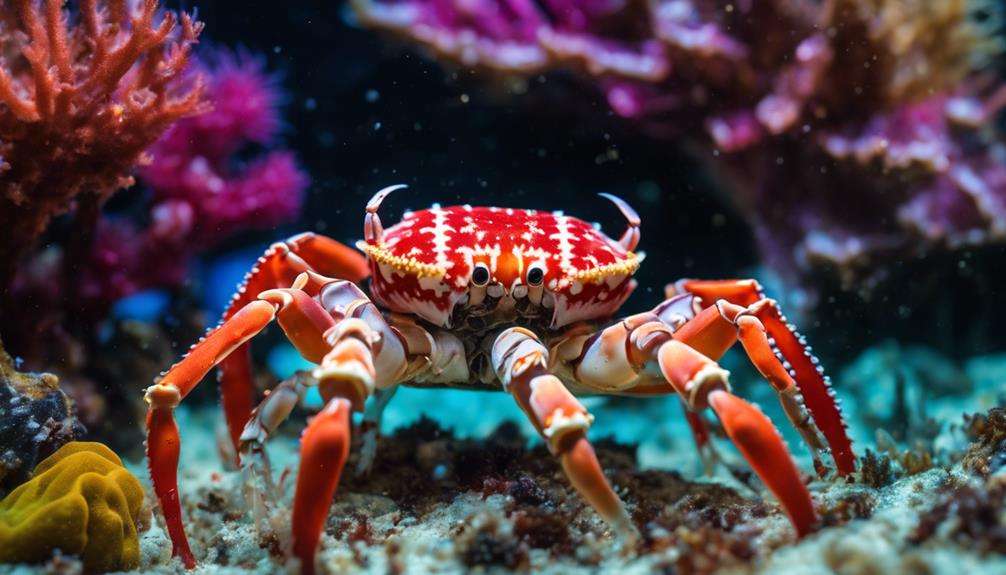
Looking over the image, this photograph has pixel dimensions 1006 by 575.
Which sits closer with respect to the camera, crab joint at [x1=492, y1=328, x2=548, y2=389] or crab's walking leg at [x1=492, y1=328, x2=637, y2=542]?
crab's walking leg at [x1=492, y1=328, x2=637, y2=542]

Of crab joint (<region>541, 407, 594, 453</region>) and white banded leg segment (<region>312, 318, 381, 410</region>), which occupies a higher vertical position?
white banded leg segment (<region>312, 318, 381, 410</region>)

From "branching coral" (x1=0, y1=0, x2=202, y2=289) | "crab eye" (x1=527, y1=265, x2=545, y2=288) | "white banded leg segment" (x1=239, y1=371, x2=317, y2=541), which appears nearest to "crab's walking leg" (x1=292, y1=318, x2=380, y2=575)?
"white banded leg segment" (x1=239, y1=371, x2=317, y2=541)

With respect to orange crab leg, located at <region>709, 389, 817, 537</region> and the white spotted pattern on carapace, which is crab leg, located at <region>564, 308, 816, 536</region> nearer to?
orange crab leg, located at <region>709, 389, 817, 537</region>

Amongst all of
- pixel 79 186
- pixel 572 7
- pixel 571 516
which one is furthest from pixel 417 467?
pixel 572 7

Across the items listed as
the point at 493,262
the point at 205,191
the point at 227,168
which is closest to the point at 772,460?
the point at 493,262

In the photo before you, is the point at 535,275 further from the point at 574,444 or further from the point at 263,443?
the point at 263,443

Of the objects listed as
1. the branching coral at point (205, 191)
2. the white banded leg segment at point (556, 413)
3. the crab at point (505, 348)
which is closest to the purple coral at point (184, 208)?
the branching coral at point (205, 191)

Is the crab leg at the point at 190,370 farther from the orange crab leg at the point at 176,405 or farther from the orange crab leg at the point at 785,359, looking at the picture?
the orange crab leg at the point at 785,359
